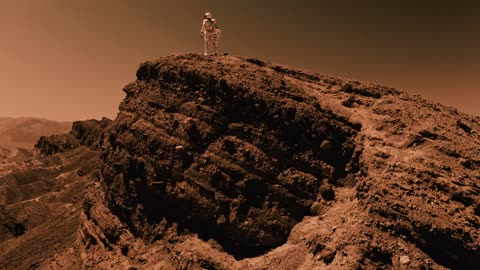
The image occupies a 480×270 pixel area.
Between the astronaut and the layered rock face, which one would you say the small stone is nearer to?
the layered rock face

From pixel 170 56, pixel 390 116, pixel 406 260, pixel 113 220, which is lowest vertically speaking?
pixel 113 220

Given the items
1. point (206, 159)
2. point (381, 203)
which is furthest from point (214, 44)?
point (381, 203)

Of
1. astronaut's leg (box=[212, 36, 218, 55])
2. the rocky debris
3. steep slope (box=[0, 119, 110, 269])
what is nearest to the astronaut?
astronaut's leg (box=[212, 36, 218, 55])

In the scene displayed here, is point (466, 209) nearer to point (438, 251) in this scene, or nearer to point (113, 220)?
point (438, 251)

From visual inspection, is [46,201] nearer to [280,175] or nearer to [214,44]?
[214,44]

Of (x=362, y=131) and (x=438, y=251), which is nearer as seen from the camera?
(x=438, y=251)

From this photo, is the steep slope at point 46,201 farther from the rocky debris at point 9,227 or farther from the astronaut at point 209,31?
the astronaut at point 209,31
